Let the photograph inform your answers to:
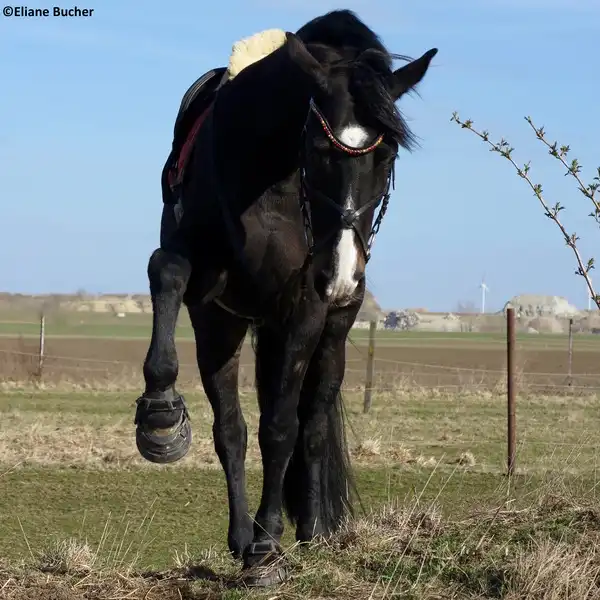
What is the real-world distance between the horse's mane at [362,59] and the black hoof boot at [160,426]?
1.59m

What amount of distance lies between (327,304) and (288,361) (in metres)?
0.34

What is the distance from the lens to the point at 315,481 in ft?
19.3

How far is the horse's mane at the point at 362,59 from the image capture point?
15.4 ft

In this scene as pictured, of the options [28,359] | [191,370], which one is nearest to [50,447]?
[28,359]

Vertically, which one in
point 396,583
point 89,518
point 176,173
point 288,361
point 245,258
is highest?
point 176,173

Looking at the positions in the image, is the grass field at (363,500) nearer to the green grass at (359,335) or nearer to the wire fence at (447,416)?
the wire fence at (447,416)

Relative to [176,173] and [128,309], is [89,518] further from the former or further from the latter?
[128,309]

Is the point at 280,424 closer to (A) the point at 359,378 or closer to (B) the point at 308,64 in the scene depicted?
(B) the point at 308,64

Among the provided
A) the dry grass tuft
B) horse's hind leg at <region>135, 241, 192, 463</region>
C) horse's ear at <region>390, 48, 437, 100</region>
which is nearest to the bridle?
horse's ear at <region>390, 48, 437, 100</region>

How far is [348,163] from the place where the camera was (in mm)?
4590

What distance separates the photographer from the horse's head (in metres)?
4.61

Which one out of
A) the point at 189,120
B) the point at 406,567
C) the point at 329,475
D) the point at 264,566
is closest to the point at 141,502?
the point at 329,475

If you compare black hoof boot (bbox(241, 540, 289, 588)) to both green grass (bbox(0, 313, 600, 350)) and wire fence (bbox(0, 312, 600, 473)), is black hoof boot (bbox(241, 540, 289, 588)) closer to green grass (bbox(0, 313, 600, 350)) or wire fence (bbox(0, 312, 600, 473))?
wire fence (bbox(0, 312, 600, 473))

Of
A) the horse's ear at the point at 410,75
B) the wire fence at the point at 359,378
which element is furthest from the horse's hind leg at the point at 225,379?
the wire fence at the point at 359,378
